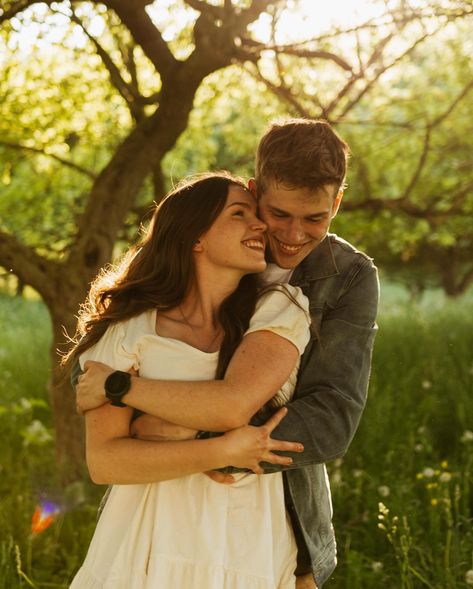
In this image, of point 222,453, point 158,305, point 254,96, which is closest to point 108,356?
point 158,305

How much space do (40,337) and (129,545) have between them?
8.94 metres

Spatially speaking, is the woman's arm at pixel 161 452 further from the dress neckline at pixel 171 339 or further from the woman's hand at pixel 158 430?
the dress neckline at pixel 171 339

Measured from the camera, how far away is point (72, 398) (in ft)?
17.6

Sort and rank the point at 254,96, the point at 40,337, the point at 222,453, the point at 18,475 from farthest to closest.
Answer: the point at 40,337 → the point at 254,96 → the point at 18,475 → the point at 222,453

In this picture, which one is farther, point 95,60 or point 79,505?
point 95,60

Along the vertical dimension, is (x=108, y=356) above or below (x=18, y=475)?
above

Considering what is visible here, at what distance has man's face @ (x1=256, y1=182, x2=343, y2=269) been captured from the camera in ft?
9.18

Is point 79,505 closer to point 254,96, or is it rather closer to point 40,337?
point 254,96

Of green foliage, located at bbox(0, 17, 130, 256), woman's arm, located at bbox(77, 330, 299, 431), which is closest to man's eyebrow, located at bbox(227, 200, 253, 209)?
woman's arm, located at bbox(77, 330, 299, 431)

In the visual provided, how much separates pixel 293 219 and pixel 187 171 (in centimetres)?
765

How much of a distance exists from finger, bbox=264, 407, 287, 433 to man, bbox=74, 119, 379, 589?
0.09ft

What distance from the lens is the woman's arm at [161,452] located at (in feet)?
7.88

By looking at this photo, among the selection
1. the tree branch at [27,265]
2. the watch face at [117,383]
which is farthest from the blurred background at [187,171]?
the watch face at [117,383]

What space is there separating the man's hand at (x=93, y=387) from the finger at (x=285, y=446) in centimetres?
50
